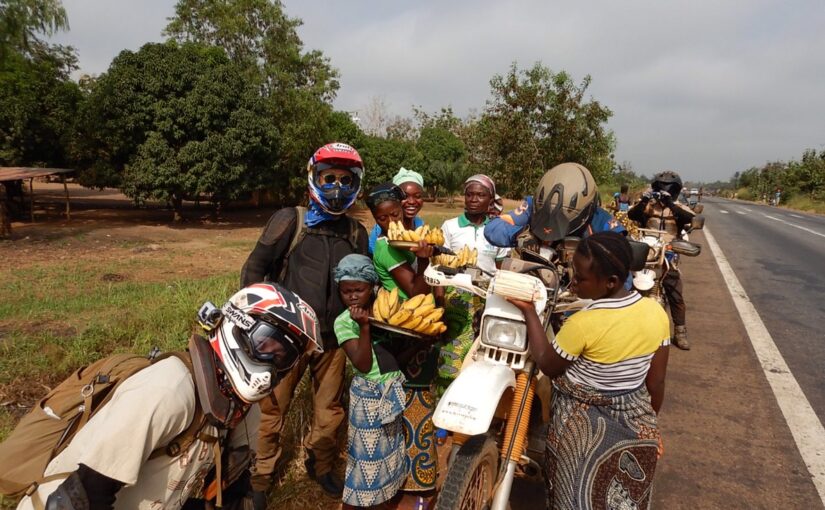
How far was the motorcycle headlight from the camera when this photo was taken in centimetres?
210

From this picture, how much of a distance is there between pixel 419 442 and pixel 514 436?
2.72 ft

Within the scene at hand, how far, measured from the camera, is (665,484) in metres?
2.96

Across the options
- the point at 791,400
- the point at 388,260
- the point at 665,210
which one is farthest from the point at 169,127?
the point at 791,400

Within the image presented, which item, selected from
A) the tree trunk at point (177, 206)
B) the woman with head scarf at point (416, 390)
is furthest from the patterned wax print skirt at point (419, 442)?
the tree trunk at point (177, 206)

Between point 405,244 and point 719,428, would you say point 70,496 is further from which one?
point 719,428

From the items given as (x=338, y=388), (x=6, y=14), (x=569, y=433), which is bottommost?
(x=338, y=388)

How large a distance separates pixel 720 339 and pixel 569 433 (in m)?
4.52

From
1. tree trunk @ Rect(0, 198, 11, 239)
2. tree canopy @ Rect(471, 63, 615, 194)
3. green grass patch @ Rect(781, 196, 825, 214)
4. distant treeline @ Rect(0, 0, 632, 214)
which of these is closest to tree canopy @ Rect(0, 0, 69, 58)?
distant treeline @ Rect(0, 0, 632, 214)

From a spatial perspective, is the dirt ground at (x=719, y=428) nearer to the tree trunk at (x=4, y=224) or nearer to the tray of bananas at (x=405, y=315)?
the tray of bananas at (x=405, y=315)

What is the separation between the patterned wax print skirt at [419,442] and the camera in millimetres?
2738

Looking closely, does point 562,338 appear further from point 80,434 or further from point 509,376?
point 80,434

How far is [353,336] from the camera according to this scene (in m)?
2.39

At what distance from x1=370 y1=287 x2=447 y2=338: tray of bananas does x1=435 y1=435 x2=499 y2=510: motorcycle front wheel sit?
1.91 feet

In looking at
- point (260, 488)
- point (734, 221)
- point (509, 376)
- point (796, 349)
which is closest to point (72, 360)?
point (260, 488)
